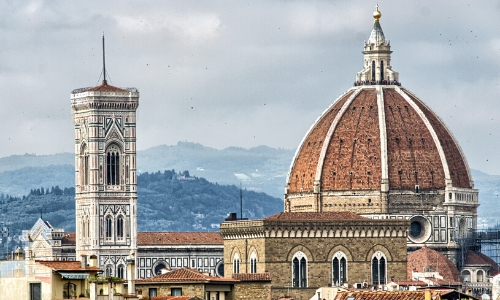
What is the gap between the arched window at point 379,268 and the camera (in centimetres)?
11988

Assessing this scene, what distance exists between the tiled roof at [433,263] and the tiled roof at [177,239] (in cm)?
3527

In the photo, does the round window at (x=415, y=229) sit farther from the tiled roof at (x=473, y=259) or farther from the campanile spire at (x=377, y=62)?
the campanile spire at (x=377, y=62)

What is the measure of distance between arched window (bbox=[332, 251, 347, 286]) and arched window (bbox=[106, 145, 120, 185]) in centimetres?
4817

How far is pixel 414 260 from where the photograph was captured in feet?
452

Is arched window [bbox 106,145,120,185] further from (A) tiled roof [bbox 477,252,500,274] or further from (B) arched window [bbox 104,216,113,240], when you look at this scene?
(A) tiled roof [bbox 477,252,500,274]

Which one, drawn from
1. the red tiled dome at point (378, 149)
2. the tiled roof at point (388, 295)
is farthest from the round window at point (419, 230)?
the tiled roof at point (388, 295)

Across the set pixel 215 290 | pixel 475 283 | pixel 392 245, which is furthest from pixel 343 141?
pixel 215 290

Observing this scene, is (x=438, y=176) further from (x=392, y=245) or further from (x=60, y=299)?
(x=60, y=299)

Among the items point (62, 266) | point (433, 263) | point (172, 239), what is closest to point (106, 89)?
point (172, 239)

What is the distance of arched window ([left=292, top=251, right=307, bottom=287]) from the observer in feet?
392

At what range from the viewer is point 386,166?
477 feet

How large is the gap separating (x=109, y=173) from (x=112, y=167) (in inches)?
20.7

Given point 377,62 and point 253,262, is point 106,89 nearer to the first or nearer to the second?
point 377,62

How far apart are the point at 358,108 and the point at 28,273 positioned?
306ft
